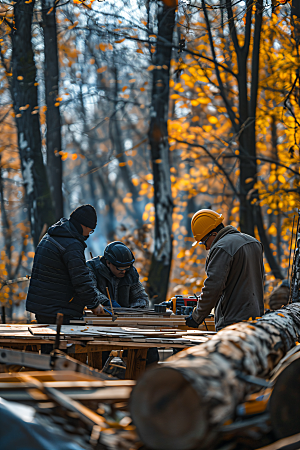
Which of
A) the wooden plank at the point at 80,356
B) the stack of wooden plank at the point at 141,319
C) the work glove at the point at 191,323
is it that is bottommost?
the wooden plank at the point at 80,356

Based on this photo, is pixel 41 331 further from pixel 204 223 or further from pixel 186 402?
pixel 186 402

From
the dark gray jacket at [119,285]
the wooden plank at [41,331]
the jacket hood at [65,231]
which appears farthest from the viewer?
the dark gray jacket at [119,285]

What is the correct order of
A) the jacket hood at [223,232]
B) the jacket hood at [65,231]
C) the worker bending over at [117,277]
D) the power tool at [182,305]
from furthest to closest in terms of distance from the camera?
the worker bending over at [117,277] → the power tool at [182,305] → the jacket hood at [65,231] → the jacket hood at [223,232]

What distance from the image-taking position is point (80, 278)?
510cm

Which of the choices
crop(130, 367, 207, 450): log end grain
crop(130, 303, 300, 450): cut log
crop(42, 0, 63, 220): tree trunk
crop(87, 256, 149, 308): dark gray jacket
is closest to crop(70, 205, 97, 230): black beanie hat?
crop(87, 256, 149, 308): dark gray jacket

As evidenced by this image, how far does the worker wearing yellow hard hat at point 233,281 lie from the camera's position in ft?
14.4

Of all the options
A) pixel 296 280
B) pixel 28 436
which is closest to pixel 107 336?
pixel 28 436

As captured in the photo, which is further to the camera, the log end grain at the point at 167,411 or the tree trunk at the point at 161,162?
the tree trunk at the point at 161,162

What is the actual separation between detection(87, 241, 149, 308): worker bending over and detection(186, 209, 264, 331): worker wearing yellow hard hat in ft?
5.00

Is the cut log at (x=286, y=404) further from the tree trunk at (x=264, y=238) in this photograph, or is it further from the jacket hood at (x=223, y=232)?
the tree trunk at (x=264, y=238)

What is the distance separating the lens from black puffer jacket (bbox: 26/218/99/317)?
509 cm

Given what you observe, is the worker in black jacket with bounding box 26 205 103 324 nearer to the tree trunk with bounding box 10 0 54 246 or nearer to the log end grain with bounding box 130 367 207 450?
the log end grain with bounding box 130 367 207 450

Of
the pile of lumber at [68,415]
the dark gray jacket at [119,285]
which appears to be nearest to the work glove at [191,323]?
the dark gray jacket at [119,285]

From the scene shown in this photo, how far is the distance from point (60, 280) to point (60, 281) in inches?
0.4
